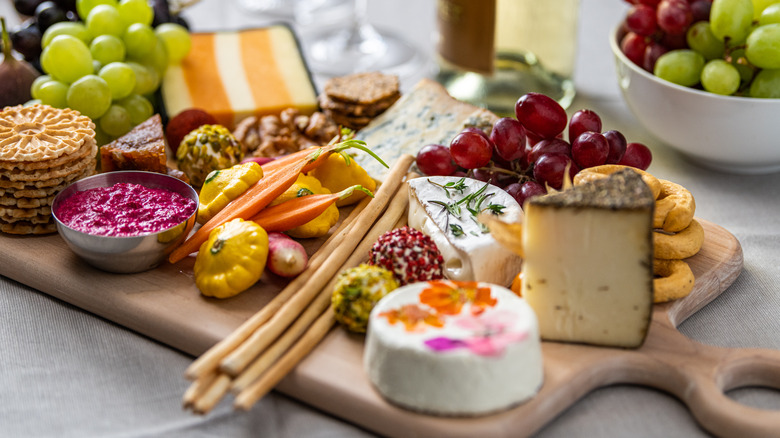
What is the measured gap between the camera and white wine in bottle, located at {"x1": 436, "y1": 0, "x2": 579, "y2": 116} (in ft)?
6.50

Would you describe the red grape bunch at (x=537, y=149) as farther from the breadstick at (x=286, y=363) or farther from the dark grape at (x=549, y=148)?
the breadstick at (x=286, y=363)

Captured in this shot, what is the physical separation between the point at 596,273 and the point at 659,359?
175 millimetres

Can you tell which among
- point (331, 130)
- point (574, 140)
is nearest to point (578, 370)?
point (574, 140)

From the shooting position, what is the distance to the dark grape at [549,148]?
4.74 feet

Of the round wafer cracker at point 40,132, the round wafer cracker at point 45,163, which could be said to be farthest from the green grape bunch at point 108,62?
the round wafer cracker at point 45,163

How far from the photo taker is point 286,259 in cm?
125

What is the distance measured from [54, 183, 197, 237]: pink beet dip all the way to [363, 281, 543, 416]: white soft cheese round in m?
0.47

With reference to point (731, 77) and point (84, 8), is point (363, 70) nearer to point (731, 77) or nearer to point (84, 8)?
point (84, 8)

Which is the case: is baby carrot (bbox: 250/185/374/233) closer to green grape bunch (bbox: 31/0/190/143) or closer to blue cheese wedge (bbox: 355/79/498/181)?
blue cheese wedge (bbox: 355/79/498/181)

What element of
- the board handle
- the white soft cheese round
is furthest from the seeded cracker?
the board handle

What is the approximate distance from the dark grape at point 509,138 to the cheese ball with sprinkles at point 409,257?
0.97 feet

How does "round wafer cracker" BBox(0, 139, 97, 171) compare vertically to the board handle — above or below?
above

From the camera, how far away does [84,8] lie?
1858 mm

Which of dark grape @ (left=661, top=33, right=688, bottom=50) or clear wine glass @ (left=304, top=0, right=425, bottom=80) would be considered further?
clear wine glass @ (left=304, top=0, right=425, bottom=80)
